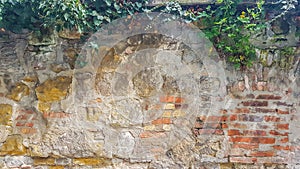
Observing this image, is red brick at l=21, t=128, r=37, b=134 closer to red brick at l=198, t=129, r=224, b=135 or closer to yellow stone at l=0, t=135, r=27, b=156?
yellow stone at l=0, t=135, r=27, b=156

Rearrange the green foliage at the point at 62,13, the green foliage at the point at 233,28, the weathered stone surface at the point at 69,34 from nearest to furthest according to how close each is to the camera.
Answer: the green foliage at the point at 62,13
the green foliage at the point at 233,28
the weathered stone surface at the point at 69,34

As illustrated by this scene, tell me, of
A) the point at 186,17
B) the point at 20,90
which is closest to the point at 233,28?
the point at 186,17

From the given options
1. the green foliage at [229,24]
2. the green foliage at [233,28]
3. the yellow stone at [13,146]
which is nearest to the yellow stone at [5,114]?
→ the yellow stone at [13,146]

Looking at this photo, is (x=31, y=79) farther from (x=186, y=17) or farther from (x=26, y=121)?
(x=186, y=17)

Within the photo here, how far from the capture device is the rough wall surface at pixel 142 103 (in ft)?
6.73

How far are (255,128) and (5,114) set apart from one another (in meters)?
1.68

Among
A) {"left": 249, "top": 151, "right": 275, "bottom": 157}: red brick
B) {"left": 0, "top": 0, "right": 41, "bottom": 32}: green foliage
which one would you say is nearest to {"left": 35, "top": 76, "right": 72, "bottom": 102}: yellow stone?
{"left": 0, "top": 0, "right": 41, "bottom": 32}: green foliage

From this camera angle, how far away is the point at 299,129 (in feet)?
6.72

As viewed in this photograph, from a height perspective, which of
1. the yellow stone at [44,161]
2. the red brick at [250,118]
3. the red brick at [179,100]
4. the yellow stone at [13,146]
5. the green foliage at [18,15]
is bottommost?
the yellow stone at [44,161]

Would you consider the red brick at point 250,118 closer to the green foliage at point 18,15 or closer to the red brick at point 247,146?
the red brick at point 247,146

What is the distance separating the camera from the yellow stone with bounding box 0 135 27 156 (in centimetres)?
209

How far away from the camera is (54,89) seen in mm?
2090

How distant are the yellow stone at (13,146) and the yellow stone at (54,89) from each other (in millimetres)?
312

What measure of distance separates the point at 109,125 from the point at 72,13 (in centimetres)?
77
